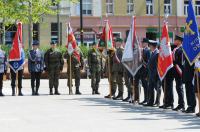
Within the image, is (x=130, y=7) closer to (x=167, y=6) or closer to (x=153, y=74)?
(x=167, y=6)

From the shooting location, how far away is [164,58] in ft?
59.5

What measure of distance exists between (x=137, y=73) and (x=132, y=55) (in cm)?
55

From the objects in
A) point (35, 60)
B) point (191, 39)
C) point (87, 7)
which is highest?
point (87, 7)

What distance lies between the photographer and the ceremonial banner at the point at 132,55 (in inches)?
785

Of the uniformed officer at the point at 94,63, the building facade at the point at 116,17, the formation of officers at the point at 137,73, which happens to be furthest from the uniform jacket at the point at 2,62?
the building facade at the point at 116,17

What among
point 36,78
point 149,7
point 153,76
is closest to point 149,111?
point 153,76

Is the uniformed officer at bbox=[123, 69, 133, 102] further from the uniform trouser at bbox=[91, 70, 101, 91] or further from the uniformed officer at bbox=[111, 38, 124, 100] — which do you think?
the uniform trouser at bbox=[91, 70, 101, 91]

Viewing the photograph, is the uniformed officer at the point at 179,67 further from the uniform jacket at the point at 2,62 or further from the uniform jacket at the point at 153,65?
the uniform jacket at the point at 2,62

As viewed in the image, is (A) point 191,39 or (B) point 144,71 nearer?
(A) point 191,39

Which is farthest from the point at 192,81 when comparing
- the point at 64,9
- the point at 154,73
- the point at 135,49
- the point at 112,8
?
the point at 112,8

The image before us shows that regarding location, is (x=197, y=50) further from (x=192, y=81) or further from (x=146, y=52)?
(x=146, y=52)

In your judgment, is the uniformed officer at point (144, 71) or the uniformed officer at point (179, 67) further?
the uniformed officer at point (144, 71)

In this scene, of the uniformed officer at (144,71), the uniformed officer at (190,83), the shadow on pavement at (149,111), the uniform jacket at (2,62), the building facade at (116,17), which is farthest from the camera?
the building facade at (116,17)

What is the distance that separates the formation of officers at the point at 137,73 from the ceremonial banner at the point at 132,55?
7.0 inches
